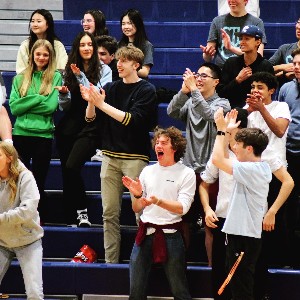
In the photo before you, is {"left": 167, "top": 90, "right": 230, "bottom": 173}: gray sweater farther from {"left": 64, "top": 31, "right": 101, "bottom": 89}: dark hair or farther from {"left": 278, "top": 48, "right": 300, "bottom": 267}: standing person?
{"left": 64, "top": 31, "right": 101, "bottom": 89}: dark hair

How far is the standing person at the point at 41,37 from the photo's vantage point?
21.4 feet

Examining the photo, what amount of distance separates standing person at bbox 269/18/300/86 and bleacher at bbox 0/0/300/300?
677mm

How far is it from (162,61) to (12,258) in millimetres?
2716

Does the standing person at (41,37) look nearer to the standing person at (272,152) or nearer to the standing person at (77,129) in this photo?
the standing person at (77,129)

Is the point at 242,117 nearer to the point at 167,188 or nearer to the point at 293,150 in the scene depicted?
the point at 293,150

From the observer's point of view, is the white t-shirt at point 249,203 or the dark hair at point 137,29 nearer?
the white t-shirt at point 249,203

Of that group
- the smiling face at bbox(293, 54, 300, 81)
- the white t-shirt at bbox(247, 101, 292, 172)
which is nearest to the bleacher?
the white t-shirt at bbox(247, 101, 292, 172)

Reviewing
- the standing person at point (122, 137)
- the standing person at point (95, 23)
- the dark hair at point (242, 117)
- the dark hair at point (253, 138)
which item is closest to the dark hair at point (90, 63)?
the standing person at point (122, 137)

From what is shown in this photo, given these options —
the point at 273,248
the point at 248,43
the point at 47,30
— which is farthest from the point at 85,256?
the point at 47,30

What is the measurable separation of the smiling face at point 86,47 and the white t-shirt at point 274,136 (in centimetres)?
132

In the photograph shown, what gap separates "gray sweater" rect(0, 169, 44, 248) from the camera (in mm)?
5066

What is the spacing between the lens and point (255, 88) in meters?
5.31

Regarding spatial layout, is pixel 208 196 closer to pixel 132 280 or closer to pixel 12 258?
pixel 132 280

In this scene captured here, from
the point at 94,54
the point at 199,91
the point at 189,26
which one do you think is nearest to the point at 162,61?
the point at 189,26
